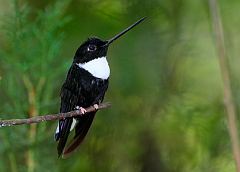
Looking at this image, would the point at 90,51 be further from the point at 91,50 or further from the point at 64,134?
the point at 64,134

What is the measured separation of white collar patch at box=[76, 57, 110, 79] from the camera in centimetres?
255

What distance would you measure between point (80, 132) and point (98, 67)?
0.46 metres

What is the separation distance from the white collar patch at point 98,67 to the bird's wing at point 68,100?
Result: 63 mm

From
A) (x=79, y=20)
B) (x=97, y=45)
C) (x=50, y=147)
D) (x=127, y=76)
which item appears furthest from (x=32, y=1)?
(x=97, y=45)

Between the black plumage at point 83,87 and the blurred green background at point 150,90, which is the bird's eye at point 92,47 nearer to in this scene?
the black plumage at point 83,87

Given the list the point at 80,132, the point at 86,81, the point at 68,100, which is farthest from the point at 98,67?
the point at 80,132

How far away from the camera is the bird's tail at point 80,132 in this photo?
2.18m

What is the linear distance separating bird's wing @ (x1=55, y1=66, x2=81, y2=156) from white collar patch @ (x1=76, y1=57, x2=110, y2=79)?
63mm

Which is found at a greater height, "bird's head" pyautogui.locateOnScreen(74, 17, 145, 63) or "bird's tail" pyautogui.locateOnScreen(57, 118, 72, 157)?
"bird's head" pyautogui.locateOnScreen(74, 17, 145, 63)

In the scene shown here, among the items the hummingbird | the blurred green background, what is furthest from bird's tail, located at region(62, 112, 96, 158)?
the blurred green background

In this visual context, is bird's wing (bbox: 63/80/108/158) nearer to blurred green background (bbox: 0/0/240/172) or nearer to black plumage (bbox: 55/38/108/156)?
black plumage (bbox: 55/38/108/156)

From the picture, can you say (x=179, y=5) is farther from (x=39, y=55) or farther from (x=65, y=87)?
(x=65, y=87)

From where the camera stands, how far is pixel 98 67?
2.62 m

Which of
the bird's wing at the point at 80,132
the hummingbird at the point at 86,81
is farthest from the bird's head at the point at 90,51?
the bird's wing at the point at 80,132
